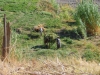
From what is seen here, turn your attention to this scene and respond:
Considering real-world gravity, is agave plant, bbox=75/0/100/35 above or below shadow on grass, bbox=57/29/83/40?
above

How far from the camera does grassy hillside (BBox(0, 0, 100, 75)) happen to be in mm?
9388

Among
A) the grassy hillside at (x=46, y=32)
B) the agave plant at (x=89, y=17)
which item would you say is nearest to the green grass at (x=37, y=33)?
the grassy hillside at (x=46, y=32)

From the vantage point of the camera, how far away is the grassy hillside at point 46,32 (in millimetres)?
9388

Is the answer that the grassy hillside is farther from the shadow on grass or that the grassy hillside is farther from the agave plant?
the agave plant

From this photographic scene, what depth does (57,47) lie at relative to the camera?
36.7ft

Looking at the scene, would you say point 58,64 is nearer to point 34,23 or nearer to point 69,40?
point 69,40

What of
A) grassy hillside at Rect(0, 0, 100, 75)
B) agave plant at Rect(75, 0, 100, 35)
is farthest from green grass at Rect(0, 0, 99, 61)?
Answer: agave plant at Rect(75, 0, 100, 35)

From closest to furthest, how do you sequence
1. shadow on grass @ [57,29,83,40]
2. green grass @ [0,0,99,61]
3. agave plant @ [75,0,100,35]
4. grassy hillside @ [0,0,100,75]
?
grassy hillside @ [0,0,100,75], green grass @ [0,0,99,61], shadow on grass @ [57,29,83,40], agave plant @ [75,0,100,35]

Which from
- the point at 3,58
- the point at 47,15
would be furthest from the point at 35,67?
the point at 47,15

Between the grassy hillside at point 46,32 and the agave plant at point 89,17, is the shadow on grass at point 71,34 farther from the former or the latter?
the agave plant at point 89,17

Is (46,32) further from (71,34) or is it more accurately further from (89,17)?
(89,17)

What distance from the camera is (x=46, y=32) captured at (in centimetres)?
1291

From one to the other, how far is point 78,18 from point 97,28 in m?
0.71

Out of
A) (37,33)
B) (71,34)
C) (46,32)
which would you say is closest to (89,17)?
(71,34)
